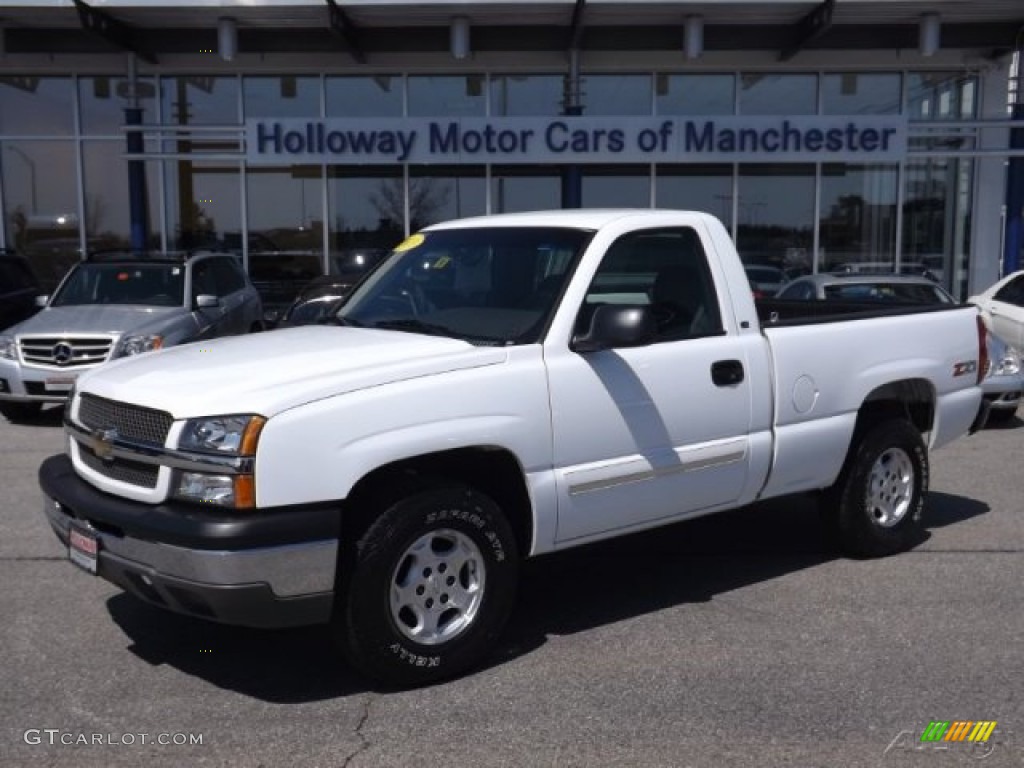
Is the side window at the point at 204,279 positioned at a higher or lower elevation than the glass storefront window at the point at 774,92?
lower

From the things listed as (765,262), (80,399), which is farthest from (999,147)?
(80,399)

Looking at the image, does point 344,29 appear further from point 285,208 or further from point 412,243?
point 412,243

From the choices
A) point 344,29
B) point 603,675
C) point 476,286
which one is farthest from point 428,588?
point 344,29

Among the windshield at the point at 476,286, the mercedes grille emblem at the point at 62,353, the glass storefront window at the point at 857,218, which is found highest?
the glass storefront window at the point at 857,218

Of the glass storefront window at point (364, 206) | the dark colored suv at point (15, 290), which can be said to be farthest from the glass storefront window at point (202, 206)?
the dark colored suv at point (15, 290)

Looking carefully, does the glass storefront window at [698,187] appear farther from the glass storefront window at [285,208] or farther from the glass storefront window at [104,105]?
the glass storefront window at [104,105]

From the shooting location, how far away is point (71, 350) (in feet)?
33.9

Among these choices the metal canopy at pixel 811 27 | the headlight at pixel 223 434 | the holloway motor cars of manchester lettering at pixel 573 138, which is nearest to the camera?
the headlight at pixel 223 434

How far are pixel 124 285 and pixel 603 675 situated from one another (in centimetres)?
908

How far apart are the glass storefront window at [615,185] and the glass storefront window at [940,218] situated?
506 cm

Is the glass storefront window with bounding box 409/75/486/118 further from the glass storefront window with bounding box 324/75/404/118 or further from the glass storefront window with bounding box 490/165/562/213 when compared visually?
the glass storefront window with bounding box 490/165/562/213

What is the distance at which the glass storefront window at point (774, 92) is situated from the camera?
19.5 metres

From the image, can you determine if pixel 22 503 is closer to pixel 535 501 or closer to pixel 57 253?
pixel 535 501

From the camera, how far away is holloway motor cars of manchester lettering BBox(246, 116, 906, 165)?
17203 millimetres
